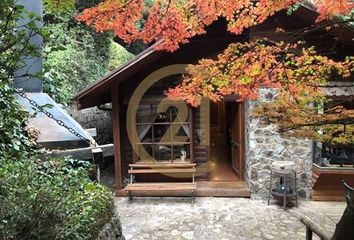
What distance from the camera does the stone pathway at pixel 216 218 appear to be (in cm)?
530

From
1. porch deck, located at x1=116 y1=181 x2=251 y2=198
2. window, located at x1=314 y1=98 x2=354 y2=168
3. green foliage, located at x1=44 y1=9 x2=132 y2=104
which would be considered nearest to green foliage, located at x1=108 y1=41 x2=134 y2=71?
green foliage, located at x1=44 y1=9 x2=132 y2=104

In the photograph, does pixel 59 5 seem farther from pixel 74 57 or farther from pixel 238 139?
pixel 74 57

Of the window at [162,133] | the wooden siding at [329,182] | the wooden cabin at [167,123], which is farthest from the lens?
the window at [162,133]

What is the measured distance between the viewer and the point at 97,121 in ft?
34.6

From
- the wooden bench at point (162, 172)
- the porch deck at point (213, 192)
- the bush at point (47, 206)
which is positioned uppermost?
the bush at point (47, 206)

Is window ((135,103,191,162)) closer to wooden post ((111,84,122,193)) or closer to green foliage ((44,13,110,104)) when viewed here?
wooden post ((111,84,122,193))

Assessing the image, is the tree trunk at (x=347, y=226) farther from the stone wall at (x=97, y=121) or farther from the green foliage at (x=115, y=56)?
the green foliage at (x=115, y=56)

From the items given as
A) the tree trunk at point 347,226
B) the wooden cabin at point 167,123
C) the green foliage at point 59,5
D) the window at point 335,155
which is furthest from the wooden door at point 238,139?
the green foliage at point 59,5

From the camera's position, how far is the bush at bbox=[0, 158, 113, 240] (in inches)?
92.7

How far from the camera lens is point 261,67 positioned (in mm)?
4863

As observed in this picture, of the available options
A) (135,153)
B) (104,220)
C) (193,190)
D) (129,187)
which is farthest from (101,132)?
(104,220)

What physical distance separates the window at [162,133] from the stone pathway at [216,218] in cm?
119

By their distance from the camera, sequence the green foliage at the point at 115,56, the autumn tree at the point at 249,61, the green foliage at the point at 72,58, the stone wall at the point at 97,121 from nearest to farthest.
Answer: the autumn tree at the point at 249,61 → the green foliage at the point at 72,58 → the stone wall at the point at 97,121 → the green foliage at the point at 115,56

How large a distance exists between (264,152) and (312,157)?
1042 millimetres
